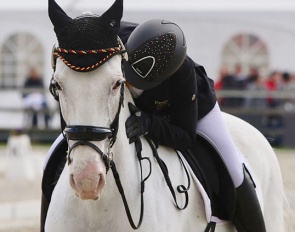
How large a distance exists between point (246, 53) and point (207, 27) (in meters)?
1.74

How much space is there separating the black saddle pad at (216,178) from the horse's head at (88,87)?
1.34 metres

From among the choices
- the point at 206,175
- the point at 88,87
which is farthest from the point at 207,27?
the point at 88,87

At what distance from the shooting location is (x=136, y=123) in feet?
16.6

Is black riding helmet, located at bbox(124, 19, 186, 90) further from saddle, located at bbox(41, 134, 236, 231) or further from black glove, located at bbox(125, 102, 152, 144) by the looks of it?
saddle, located at bbox(41, 134, 236, 231)

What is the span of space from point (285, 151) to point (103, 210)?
18410mm

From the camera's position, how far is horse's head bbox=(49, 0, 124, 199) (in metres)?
4.39

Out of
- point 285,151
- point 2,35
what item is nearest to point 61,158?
point 285,151

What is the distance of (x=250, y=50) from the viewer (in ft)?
85.3

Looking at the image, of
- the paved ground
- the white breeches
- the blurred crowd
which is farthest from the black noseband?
the blurred crowd

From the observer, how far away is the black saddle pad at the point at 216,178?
5840mm

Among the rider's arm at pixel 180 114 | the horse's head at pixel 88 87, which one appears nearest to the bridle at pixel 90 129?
the horse's head at pixel 88 87

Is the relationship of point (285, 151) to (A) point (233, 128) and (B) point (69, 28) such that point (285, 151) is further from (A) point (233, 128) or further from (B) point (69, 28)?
(B) point (69, 28)

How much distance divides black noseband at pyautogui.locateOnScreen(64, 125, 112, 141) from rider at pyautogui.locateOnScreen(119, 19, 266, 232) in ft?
1.76

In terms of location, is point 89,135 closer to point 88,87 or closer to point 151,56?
point 88,87
